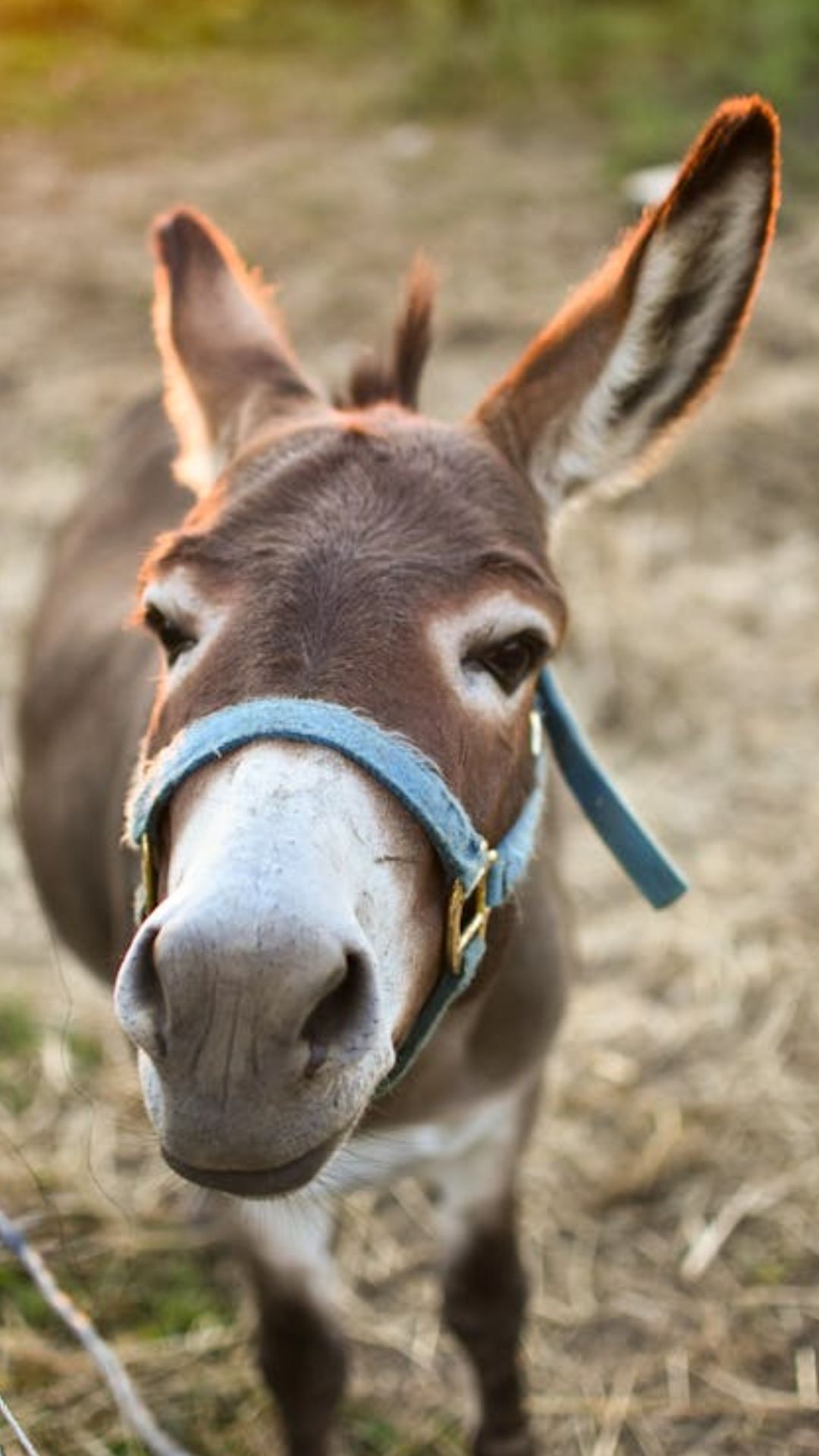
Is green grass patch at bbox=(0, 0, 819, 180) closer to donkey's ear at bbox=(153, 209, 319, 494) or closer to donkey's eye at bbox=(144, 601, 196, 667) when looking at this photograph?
donkey's ear at bbox=(153, 209, 319, 494)

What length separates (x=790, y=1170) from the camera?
392 cm

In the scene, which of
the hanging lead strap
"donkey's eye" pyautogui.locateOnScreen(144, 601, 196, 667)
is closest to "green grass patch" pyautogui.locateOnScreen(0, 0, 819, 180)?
the hanging lead strap

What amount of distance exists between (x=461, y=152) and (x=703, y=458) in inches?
188

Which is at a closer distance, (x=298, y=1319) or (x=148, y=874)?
(x=148, y=874)

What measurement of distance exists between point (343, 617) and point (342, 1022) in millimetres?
535

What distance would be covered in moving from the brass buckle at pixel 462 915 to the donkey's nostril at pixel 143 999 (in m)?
0.46

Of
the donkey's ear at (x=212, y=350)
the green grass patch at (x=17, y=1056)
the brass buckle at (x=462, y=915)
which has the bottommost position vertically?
the green grass patch at (x=17, y=1056)

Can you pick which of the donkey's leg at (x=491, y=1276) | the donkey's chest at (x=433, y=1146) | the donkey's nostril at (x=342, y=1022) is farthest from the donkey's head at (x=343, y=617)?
the donkey's leg at (x=491, y=1276)

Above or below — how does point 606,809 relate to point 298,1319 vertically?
above

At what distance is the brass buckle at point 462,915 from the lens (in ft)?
6.81

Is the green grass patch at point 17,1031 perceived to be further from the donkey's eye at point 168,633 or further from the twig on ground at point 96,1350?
the donkey's eye at point 168,633

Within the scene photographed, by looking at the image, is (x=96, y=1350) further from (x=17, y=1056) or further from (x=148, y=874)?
(x=17, y=1056)

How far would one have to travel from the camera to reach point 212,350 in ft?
9.26

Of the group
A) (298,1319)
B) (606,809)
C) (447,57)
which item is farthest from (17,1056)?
(447,57)
